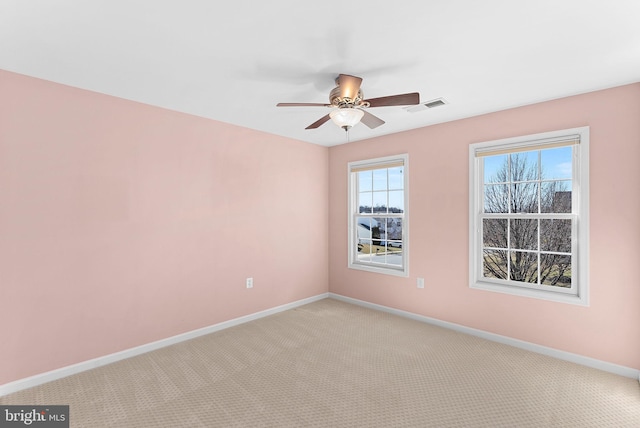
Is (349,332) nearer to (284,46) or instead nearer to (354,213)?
(354,213)

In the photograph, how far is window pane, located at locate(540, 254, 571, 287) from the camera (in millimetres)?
3068

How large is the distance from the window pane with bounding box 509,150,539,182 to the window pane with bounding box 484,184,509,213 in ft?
0.48

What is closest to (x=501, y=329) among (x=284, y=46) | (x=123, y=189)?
(x=284, y=46)

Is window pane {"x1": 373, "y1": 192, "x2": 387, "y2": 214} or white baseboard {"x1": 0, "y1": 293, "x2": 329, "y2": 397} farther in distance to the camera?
window pane {"x1": 373, "y1": 192, "x2": 387, "y2": 214}

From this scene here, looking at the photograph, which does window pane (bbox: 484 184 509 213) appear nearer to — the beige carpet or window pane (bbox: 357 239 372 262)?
the beige carpet

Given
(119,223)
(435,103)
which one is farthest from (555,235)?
(119,223)

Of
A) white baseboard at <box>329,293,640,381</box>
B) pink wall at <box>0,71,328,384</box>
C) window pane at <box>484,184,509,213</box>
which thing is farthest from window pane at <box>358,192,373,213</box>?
window pane at <box>484,184,509,213</box>

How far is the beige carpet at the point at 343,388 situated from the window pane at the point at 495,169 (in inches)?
69.9

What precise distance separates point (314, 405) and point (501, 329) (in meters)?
2.25

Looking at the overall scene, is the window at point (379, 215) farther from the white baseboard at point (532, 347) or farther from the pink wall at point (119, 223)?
the pink wall at point (119, 223)

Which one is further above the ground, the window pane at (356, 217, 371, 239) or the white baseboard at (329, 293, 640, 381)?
the window pane at (356, 217, 371, 239)

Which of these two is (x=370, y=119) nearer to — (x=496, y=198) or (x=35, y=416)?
(x=496, y=198)

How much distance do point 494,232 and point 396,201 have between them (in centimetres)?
129

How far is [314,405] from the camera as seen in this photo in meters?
2.25
